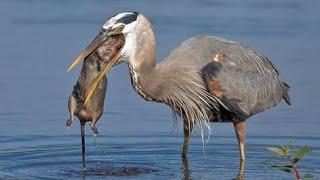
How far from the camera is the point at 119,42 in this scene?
34.3 ft

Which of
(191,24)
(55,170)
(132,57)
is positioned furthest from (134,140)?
(191,24)

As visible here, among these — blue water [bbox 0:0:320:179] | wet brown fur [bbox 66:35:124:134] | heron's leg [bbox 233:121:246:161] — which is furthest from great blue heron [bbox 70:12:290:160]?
blue water [bbox 0:0:320:179]

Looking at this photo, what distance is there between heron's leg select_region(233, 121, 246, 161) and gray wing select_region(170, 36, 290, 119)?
0.16m

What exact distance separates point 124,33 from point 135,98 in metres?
3.46

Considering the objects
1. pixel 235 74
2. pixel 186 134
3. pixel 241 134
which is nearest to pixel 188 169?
pixel 186 134

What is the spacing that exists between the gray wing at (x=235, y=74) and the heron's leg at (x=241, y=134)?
0.16 m

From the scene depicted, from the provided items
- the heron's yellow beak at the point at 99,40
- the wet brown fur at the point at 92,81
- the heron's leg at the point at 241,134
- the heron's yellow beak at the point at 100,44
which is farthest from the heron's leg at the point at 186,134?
the heron's yellow beak at the point at 99,40

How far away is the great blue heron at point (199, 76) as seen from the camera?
1046 centimetres

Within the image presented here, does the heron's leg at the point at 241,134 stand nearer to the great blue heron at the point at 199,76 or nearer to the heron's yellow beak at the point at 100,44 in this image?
the great blue heron at the point at 199,76

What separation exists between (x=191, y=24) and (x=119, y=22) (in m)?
5.82

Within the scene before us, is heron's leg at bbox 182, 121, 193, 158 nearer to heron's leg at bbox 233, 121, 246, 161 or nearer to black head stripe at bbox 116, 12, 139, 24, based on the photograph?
heron's leg at bbox 233, 121, 246, 161

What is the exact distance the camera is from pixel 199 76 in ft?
36.8

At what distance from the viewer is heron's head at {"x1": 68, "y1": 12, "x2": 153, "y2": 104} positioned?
1027 cm

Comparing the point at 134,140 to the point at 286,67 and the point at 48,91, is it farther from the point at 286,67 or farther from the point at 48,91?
the point at 286,67
